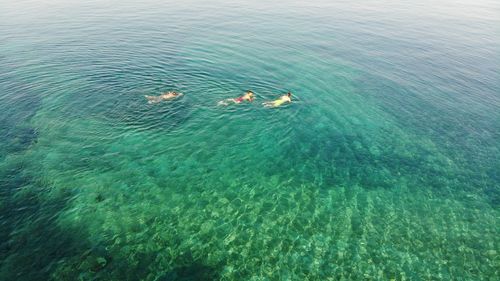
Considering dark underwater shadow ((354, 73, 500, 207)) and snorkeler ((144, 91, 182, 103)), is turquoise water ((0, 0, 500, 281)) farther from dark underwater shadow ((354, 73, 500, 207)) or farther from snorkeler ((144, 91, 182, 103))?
snorkeler ((144, 91, 182, 103))

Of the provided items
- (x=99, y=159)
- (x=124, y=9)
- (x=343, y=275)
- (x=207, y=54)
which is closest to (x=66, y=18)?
(x=124, y=9)

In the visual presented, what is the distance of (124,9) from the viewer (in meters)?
62.3

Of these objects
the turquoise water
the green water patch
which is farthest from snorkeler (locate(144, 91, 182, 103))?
the green water patch

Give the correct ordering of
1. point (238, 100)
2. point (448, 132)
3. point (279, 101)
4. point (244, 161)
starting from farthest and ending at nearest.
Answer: point (279, 101), point (238, 100), point (448, 132), point (244, 161)

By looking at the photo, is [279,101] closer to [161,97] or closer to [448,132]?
[161,97]

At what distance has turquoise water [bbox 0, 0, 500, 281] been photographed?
16.2m

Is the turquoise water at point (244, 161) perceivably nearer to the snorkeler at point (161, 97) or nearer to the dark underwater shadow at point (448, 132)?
the dark underwater shadow at point (448, 132)

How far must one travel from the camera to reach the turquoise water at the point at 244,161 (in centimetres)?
1623

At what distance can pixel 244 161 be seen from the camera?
23.3 meters

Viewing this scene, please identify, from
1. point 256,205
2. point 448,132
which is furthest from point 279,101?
point 448,132

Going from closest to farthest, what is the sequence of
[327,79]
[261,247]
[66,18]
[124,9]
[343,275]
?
[343,275]
[261,247]
[327,79]
[66,18]
[124,9]

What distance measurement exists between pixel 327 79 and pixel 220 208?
2375 centimetres

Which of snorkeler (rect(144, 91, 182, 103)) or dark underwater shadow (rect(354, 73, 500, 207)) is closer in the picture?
dark underwater shadow (rect(354, 73, 500, 207))

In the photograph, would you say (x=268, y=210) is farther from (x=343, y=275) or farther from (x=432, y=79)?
(x=432, y=79)
